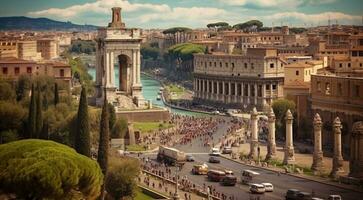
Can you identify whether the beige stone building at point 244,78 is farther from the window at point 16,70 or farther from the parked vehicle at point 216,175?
the parked vehicle at point 216,175

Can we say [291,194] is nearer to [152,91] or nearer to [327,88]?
[327,88]

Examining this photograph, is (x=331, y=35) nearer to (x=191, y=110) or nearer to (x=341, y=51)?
(x=341, y=51)

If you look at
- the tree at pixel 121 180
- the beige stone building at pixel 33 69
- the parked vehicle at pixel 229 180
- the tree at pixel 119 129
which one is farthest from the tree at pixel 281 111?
the beige stone building at pixel 33 69

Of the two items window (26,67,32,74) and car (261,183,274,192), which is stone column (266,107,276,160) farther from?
window (26,67,32,74)

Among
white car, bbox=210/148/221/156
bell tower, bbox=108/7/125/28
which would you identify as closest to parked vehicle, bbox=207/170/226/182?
white car, bbox=210/148/221/156

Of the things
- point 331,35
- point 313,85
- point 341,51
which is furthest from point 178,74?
point 313,85

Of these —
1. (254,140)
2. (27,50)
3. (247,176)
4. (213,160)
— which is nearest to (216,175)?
(247,176)

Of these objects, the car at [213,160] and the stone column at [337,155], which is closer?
the stone column at [337,155]
